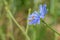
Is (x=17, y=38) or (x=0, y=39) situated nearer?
(x=0, y=39)

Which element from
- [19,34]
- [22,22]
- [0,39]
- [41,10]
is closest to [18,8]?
[22,22]

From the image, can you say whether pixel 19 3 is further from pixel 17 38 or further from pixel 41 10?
pixel 41 10

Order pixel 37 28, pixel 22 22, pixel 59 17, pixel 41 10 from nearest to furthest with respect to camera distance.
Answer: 1. pixel 41 10
2. pixel 37 28
3. pixel 22 22
4. pixel 59 17

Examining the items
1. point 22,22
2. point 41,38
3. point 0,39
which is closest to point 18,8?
point 22,22

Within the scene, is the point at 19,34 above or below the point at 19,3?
below

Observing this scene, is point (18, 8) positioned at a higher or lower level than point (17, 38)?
higher

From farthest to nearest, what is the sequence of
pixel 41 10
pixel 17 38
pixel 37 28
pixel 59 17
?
1. pixel 59 17
2. pixel 17 38
3. pixel 37 28
4. pixel 41 10

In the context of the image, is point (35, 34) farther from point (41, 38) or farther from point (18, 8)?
point (18, 8)

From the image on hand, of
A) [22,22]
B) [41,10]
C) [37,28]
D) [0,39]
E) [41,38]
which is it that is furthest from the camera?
[22,22]

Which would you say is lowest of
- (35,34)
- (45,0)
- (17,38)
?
(17,38)
